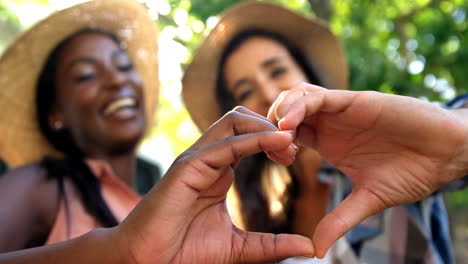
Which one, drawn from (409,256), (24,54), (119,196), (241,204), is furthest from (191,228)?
(24,54)

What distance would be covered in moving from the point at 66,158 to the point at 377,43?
333 centimetres

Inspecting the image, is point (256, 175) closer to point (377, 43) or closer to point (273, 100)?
point (273, 100)

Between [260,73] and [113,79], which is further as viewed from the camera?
[260,73]

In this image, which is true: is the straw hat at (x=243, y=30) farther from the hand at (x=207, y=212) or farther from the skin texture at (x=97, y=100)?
the hand at (x=207, y=212)

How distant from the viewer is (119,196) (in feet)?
5.16

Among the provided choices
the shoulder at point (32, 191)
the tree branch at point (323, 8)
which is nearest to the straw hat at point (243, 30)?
the shoulder at point (32, 191)

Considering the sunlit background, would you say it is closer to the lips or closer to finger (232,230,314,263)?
the lips

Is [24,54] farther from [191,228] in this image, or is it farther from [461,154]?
[461,154]

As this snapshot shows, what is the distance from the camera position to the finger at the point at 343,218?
0.86m

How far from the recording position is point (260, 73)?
6.48 ft

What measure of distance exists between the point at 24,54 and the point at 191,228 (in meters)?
1.64

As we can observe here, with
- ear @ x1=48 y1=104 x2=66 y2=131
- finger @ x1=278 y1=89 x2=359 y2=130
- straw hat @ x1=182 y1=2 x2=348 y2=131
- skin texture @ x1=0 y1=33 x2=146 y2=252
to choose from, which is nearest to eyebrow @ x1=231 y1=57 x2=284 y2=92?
straw hat @ x1=182 y1=2 x2=348 y2=131

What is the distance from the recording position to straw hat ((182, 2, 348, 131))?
2242 mm

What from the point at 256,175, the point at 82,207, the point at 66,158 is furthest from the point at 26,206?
the point at 256,175
